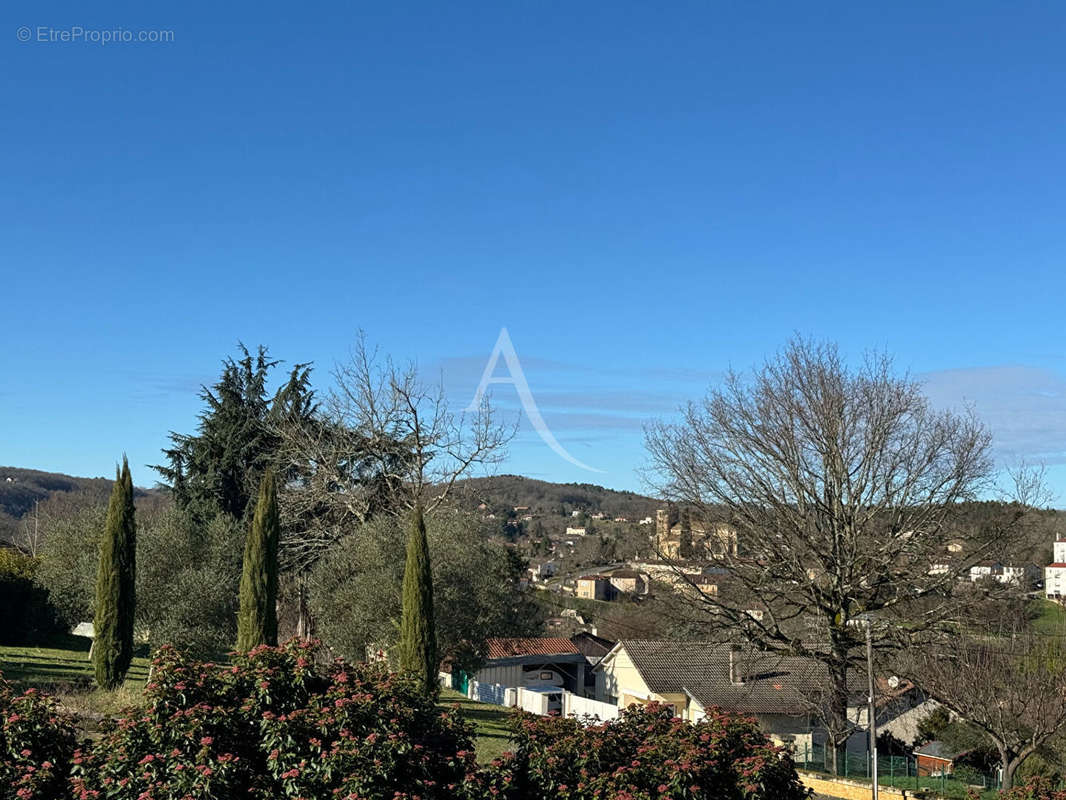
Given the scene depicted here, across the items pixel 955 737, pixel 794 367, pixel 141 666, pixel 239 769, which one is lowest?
pixel 955 737

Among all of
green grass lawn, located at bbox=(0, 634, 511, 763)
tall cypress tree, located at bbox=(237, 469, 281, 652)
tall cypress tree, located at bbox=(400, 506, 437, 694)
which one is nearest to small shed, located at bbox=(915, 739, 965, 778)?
green grass lawn, located at bbox=(0, 634, 511, 763)

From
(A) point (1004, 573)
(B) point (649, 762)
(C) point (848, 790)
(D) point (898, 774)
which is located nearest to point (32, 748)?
(B) point (649, 762)

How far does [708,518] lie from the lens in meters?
25.1

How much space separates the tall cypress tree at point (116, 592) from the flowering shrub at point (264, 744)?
15343 mm

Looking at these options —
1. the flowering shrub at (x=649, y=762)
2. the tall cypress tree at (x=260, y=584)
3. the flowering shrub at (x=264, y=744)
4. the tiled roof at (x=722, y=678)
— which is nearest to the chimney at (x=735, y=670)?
the tiled roof at (x=722, y=678)

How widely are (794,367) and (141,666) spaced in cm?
2285

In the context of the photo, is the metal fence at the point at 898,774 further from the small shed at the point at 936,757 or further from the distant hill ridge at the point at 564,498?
the distant hill ridge at the point at 564,498

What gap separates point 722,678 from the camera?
36.4 meters

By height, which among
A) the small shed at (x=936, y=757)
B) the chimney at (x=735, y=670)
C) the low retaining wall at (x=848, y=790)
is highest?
the chimney at (x=735, y=670)

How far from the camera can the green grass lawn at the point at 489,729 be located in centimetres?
1828

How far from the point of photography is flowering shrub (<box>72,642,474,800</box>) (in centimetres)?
873

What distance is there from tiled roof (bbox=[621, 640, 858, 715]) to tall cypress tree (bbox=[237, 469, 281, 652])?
13.2m

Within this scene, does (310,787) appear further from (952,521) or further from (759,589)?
(952,521)

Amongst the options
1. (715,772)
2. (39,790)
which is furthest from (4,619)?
(715,772)
